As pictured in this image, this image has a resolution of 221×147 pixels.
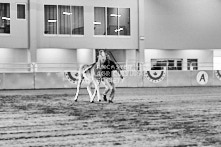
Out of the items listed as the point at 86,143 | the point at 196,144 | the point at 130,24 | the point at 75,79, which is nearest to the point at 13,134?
the point at 86,143

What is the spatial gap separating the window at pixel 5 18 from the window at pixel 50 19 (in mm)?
3643

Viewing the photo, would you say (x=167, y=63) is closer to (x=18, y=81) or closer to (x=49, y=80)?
(x=49, y=80)

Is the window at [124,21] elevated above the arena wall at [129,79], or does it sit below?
above

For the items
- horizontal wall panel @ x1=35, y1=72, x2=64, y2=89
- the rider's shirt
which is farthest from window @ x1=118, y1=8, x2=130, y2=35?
the rider's shirt

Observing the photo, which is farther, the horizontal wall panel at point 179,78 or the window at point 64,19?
the window at point 64,19

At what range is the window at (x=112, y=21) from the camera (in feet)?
147

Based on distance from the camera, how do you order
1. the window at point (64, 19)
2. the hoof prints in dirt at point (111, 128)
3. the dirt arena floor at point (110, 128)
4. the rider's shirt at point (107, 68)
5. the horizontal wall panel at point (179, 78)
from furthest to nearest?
1. the window at point (64, 19)
2. the horizontal wall panel at point (179, 78)
3. the rider's shirt at point (107, 68)
4. the hoof prints in dirt at point (111, 128)
5. the dirt arena floor at point (110, 128)

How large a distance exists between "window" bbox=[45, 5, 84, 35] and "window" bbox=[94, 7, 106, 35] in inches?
56.7

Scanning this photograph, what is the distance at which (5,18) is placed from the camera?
41.9m

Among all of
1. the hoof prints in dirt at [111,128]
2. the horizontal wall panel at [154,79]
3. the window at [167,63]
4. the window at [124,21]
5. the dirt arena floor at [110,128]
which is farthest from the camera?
the window at [167,63]

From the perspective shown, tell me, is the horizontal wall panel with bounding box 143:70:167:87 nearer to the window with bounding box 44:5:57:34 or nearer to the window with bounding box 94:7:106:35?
the window with bounding box 94:7:106:35

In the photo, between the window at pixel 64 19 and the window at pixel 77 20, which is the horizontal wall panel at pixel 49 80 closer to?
the window at pixel 64 19

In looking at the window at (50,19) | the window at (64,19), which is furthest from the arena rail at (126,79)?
the window at (64,19)

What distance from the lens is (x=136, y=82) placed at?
3584 centimetres
